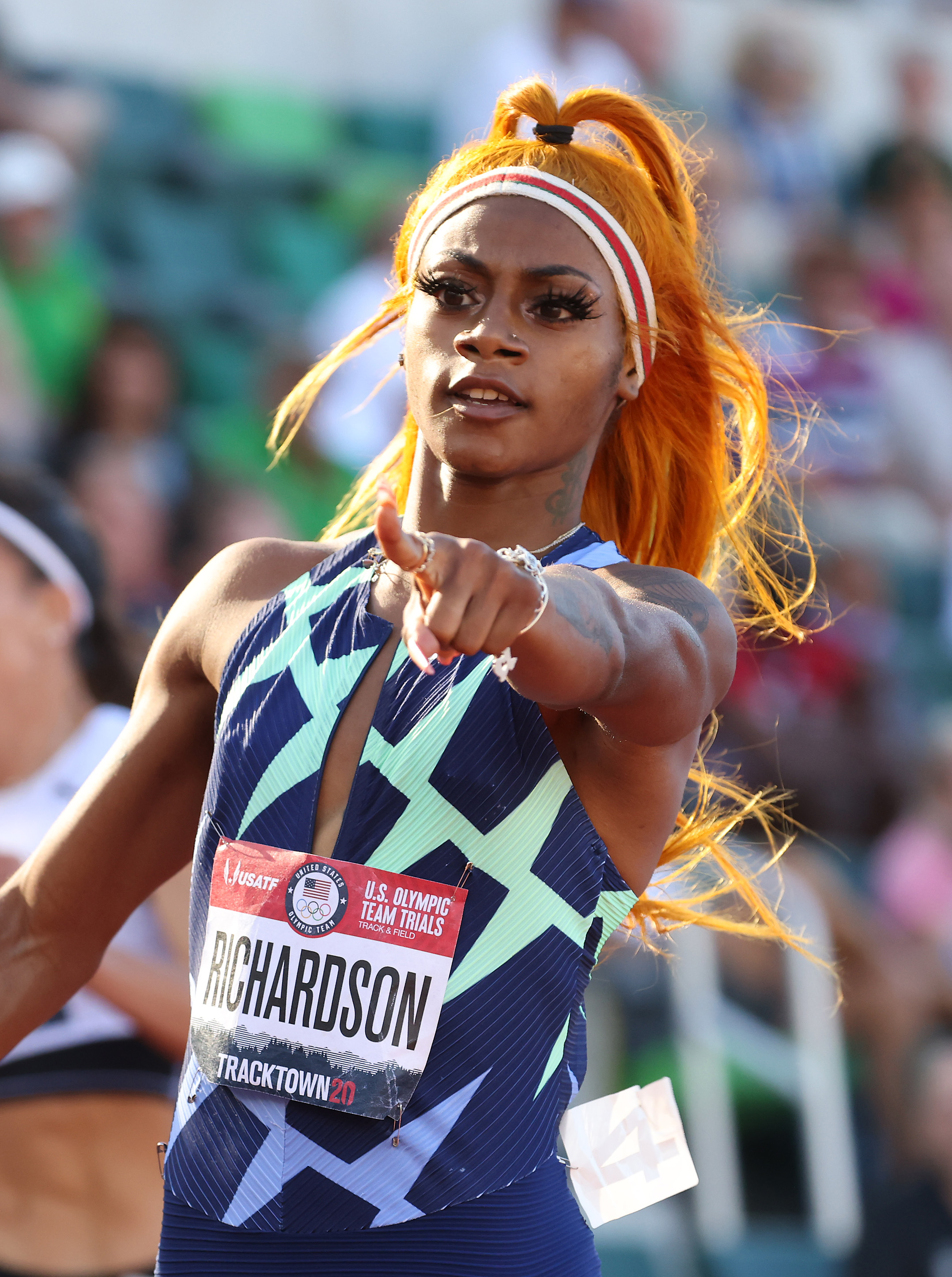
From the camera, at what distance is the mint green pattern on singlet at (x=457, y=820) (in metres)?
1.86

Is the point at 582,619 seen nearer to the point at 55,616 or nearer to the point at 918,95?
the point at 55,616

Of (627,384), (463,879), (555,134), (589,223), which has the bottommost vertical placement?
(463,879)

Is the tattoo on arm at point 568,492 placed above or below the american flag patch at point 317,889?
above

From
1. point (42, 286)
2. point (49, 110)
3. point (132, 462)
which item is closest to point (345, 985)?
point (132, 462)

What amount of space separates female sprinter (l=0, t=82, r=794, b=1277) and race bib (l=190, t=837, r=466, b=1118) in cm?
3

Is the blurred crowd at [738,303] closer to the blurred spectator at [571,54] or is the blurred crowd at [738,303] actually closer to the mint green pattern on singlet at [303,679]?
the blurred spectator at [571,54]

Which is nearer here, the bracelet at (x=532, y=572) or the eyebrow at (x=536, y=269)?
the bracelet at (x=532, y=572)

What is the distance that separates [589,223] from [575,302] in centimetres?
12

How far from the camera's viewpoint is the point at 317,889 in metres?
1.86

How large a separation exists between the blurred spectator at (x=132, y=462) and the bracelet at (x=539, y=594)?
3830 mm

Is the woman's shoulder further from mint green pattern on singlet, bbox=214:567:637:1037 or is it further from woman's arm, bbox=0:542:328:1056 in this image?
mint green pattern on singlet, bbox=214:567:637:1037

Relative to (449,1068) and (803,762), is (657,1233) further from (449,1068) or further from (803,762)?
(449,1068)

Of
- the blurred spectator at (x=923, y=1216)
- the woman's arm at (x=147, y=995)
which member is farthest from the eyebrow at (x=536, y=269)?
the blurred spectator at (x=923, y=1216)

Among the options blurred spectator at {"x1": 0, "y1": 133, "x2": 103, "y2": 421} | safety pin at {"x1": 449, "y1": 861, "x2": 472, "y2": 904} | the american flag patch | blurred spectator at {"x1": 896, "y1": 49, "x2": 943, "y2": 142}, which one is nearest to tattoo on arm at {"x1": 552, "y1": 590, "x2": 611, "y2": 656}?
safety pin at {"x1": 449, "y1": 861, "x2": 472, "y2": 904}
